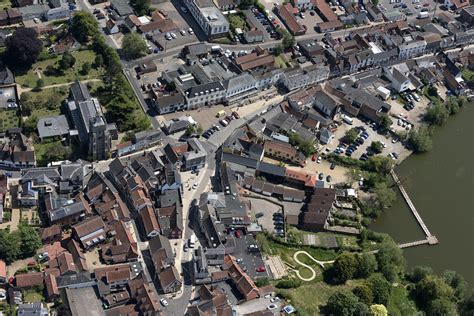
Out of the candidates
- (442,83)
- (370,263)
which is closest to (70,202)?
(370,263)

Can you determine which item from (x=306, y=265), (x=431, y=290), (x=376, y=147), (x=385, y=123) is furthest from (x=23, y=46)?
(x=431, y=290)

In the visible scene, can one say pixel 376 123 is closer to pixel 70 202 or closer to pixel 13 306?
pixel 70 202

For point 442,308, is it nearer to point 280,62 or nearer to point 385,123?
point 385,123

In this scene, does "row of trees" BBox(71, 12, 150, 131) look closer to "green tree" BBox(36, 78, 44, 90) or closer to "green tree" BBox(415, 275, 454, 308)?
"green tree" BBox(36, 78, 44, 90)

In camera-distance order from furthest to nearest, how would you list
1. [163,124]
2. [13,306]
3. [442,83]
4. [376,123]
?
[442,83], [376,123], [163,124], [13,306]

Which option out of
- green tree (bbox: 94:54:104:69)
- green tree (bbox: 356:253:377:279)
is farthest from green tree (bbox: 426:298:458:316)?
green tree (bbox: 94:54:104:69)
